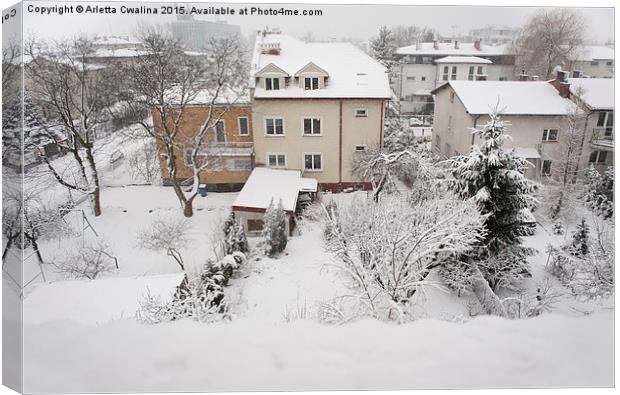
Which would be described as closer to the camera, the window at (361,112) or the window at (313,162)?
the window at (361,112)

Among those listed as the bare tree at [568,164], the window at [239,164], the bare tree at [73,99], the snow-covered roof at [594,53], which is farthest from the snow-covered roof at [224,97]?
the snow-covered roof at [594,53]

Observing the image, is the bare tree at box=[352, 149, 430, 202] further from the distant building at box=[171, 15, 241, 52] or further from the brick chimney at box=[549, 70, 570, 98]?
the distant building at box=[171, 15, 241, 52]

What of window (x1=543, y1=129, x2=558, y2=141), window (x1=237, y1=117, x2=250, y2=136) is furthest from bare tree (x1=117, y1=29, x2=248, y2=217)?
window (x1=543, y1=129, x2=558, y2=141)

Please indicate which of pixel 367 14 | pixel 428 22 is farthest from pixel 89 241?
pixel 428 22

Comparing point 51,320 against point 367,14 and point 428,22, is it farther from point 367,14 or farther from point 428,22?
point 428,22

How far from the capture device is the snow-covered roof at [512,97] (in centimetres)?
666

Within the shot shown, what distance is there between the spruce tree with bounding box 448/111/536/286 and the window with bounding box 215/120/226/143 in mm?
6282

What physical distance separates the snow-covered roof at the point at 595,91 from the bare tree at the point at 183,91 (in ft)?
14.6

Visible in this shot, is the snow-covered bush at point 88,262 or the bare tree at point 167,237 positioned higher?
the snow-covered bush at point 88,262

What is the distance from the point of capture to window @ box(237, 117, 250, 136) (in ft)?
35.3

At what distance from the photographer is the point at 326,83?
33.2 feet

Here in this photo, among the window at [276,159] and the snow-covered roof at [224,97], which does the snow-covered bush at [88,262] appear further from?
the window at [276,159]

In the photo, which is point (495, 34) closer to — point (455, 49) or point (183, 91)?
point (455, 49)

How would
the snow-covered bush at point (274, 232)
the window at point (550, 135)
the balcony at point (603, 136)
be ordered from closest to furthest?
the balcony at point (603, 136), the window at point (550, 135), the snow-covered bush at point (274, 232)
